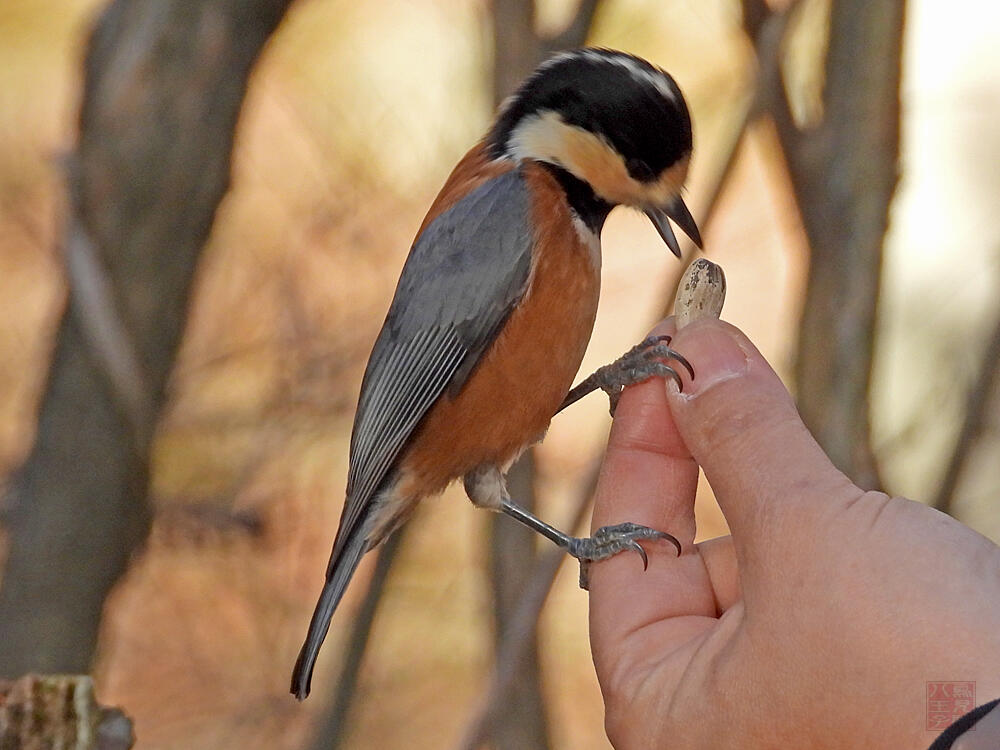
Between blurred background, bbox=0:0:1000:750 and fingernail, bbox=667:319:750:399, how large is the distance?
26.2 inches

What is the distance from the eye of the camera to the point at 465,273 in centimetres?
205

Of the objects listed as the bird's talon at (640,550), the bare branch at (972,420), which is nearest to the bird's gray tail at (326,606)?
the bird's talon at (640,550)

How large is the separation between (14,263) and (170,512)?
2.76 feet

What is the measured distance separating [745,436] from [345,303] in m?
1.75

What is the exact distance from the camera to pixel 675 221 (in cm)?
203

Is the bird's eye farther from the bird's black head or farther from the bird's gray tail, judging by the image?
the bird's gray tail

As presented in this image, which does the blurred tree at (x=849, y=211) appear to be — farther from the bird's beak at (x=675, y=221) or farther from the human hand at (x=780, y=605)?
the human hand at (x=780, y=605)

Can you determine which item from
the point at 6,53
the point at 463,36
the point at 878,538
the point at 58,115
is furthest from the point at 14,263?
the point at 878,538

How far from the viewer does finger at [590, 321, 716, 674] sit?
171cm

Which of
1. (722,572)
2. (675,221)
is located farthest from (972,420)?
(722,572)

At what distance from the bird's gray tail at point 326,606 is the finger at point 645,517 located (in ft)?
1.39

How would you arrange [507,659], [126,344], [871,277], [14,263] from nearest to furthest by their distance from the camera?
[871,277]
[507,659]
[126,344]
[14,263]

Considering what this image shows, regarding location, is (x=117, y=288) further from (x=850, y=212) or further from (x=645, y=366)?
(x=850, y=212)

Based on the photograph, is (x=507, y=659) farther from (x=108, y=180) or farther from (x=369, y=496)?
(x=108, y=180)
